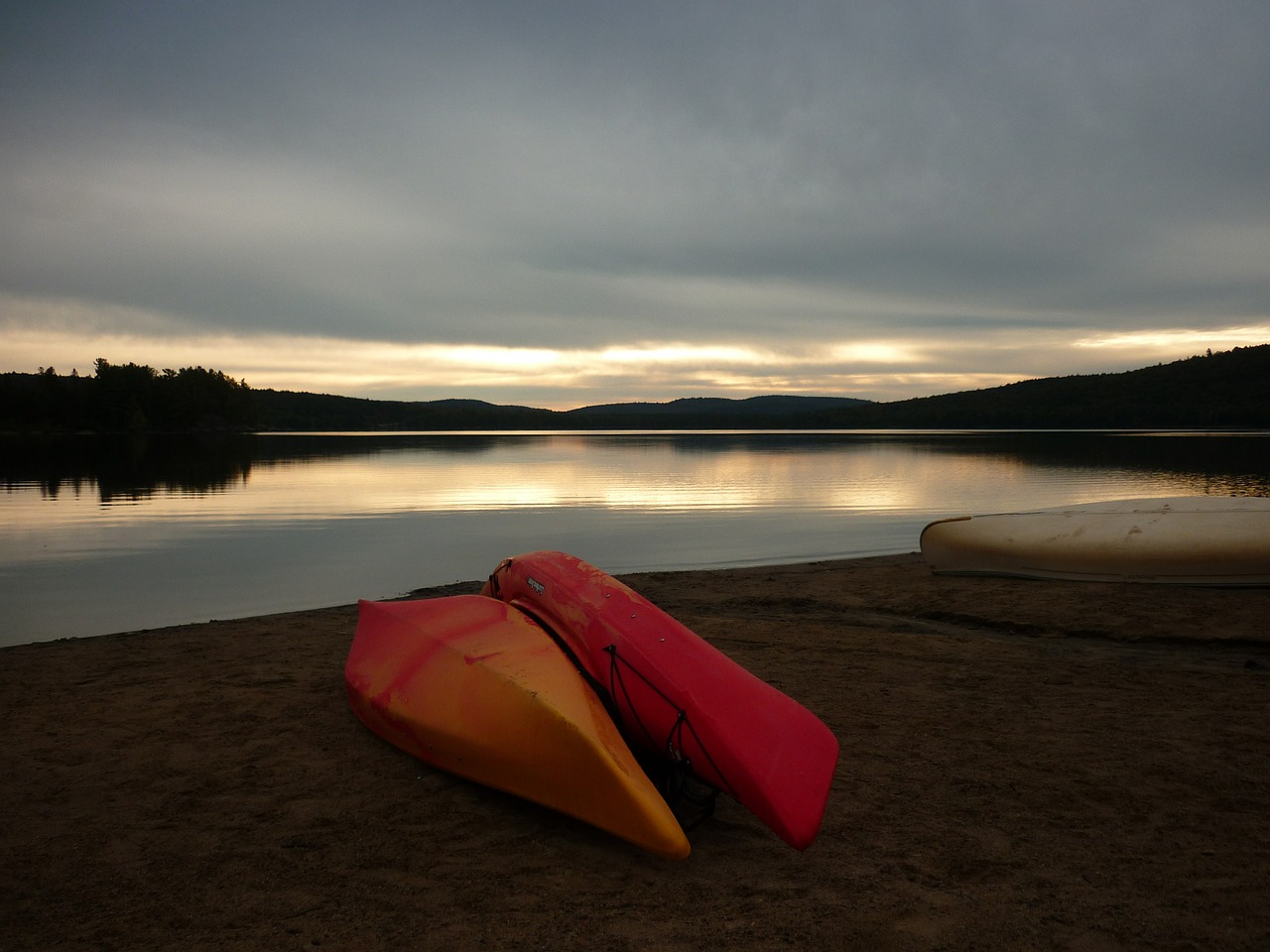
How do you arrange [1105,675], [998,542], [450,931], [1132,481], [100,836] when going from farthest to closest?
[1132,481], [998,542], [1105,675], [100,836], [450,931]

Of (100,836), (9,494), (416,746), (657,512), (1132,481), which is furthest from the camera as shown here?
(1132,481)

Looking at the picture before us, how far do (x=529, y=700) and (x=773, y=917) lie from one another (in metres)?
1.43

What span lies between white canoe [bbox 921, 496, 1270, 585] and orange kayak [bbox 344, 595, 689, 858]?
6.42 m

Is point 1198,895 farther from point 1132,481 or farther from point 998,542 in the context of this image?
point 1132,481

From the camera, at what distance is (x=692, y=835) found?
140 inches

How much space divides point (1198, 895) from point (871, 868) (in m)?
1.13

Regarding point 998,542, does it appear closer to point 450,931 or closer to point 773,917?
point 773,917

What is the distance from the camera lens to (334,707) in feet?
16.7

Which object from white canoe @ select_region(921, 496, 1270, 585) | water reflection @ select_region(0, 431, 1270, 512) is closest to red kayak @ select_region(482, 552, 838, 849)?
white canoe @ select_region(921, 496, 1270, 585)

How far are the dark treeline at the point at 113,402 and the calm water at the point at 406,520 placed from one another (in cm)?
6863

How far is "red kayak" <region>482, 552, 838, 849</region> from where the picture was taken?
3471 mm

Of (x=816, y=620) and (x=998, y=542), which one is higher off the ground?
(x=998, y=542)

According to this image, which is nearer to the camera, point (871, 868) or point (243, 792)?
point (871, 868)

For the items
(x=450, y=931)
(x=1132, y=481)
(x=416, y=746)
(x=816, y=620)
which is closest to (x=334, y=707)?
(x=416, y=746)
